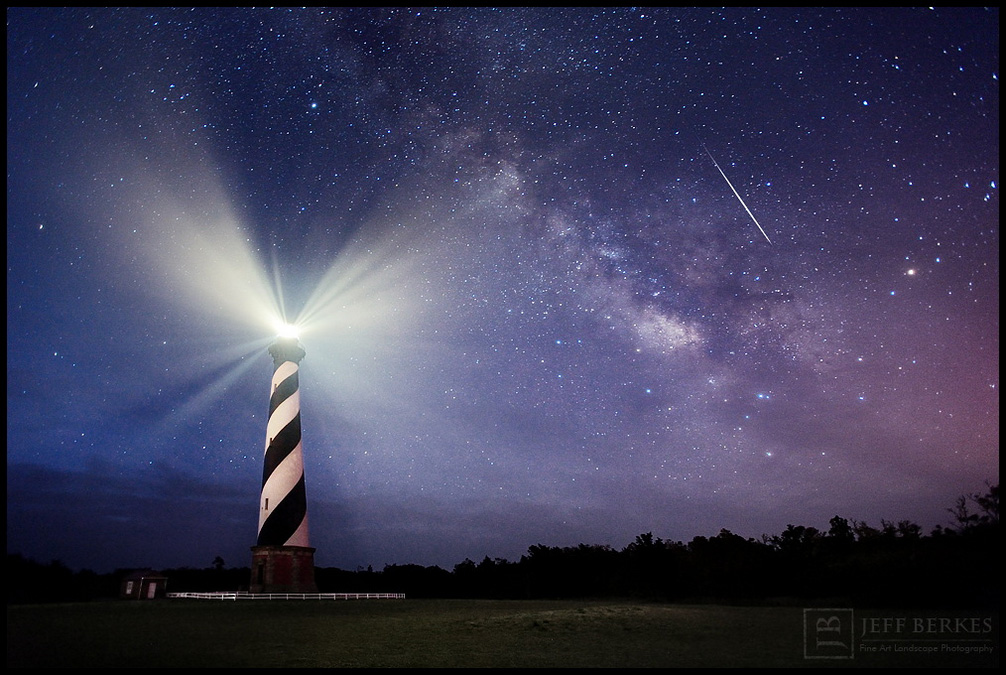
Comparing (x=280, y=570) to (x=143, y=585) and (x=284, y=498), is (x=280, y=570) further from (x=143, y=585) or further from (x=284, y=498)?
(x=143, y=585)

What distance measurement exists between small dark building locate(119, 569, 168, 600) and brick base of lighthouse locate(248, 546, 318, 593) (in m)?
4.06

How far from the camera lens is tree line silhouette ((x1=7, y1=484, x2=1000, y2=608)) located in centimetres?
2762

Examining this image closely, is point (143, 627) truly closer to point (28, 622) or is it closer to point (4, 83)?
point (28, 622)

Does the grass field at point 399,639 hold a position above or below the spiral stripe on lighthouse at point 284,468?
below

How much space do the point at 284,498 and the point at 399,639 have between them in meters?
16.1

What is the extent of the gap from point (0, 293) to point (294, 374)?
22929 mm

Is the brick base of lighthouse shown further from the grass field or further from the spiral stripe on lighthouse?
the grass field

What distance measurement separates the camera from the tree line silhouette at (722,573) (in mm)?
27625

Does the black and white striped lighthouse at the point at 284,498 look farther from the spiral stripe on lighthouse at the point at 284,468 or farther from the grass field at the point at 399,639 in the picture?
the grass field at the point at 399,639

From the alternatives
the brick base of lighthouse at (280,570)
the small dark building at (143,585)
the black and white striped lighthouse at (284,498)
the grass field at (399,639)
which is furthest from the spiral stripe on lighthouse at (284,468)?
the grass field at (399,639)

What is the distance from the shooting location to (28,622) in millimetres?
15531

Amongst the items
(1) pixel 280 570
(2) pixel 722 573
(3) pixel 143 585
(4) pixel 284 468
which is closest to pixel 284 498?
(4) pixel 284 468

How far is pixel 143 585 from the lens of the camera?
27625 millimetres

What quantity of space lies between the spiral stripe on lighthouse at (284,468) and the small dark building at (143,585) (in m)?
4.73
